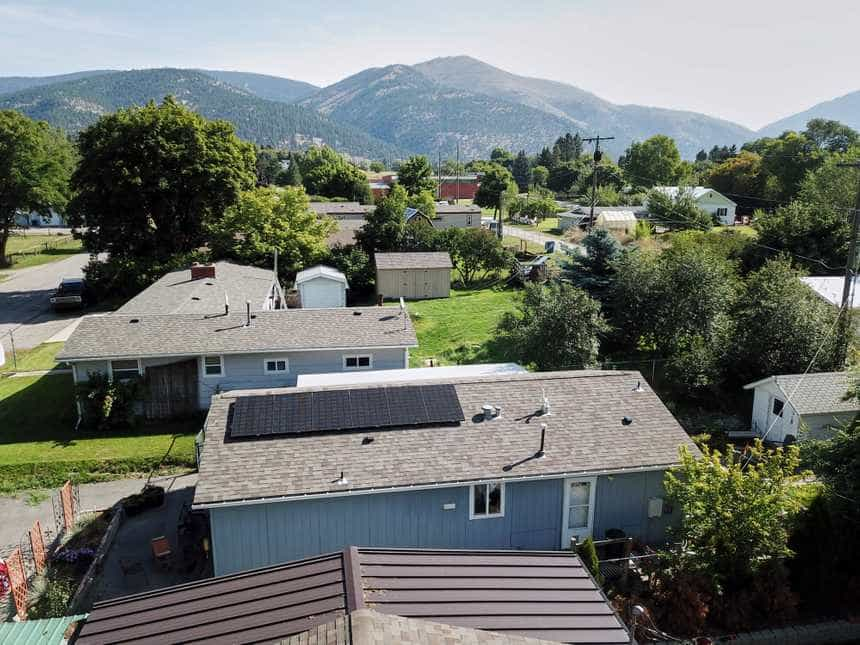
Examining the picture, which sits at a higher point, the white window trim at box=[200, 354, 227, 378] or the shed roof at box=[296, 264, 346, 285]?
the shed roof at box=[296, 264, 346, 285]

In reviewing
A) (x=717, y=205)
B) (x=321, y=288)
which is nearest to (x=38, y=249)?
(x=321, y=288)

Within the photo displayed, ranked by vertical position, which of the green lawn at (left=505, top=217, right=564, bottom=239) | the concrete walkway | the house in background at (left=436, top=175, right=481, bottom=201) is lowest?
the concrete walkway

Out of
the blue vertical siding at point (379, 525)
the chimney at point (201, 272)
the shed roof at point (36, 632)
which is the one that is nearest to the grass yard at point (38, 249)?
the chimney at point (201, 272)

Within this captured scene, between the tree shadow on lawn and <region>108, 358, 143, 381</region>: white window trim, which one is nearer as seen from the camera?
the tree shadow on lawn

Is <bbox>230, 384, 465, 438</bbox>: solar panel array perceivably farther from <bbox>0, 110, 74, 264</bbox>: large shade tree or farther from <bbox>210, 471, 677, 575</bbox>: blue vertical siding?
<bbox>0, 110, 74, 264</bbox>: large shade tree

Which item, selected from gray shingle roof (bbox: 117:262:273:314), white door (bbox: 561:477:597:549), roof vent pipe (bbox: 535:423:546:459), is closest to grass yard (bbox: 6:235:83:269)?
gray shingle roof (bbox: 117:262:273:314)

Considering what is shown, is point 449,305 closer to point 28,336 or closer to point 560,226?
point 28,336
